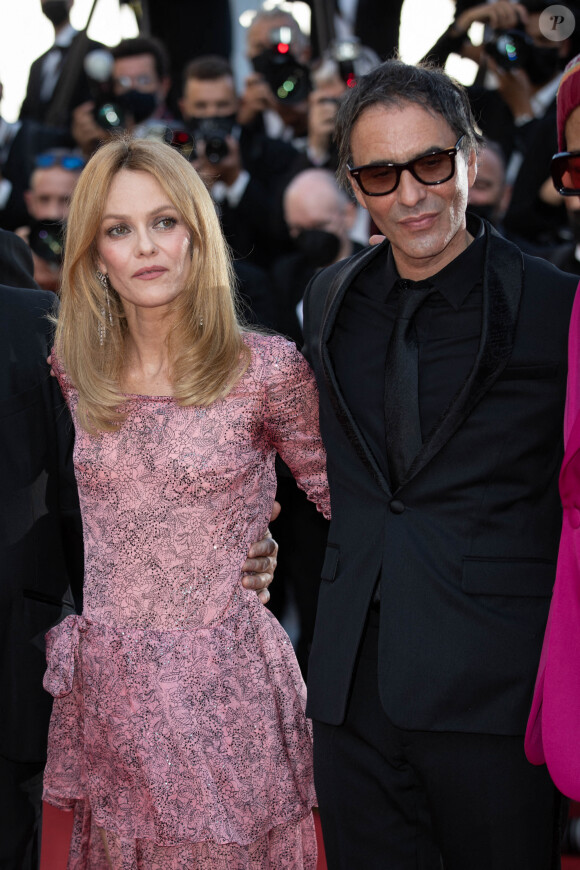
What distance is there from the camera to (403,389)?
1.67 meters

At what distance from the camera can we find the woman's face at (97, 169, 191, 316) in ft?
6.31

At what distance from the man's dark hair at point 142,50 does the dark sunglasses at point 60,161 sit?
676 mm

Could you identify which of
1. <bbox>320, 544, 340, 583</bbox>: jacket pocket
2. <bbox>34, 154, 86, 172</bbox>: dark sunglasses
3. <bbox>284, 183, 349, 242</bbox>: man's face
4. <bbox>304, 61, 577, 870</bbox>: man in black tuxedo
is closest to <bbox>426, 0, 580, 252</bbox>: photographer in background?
<bbox>284, 183, 349, 242</bbox>: man's face

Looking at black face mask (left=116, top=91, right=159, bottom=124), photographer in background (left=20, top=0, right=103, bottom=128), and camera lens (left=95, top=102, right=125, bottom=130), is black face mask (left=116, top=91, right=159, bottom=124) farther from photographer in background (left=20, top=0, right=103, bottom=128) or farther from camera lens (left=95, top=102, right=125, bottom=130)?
photographer in background (left=20, top=0, right=103, bottom=128)

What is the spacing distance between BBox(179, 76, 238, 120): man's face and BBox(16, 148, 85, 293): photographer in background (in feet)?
1.87

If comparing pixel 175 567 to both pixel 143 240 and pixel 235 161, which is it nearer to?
pixel 143 240

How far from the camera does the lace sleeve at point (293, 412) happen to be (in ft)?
6.36

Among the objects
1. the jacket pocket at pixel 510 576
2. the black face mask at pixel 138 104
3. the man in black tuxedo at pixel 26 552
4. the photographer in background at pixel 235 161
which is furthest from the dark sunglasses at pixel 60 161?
the jacket pocket at pixel 510 576

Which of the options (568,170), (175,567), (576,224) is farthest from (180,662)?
(576,224)

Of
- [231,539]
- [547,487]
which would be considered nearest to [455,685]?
[547,487]

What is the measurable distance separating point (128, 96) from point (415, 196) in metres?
3.54

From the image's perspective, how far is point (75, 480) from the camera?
6.84ft

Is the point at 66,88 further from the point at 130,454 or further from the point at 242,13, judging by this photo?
the point at 130,454

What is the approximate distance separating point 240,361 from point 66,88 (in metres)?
3.76
